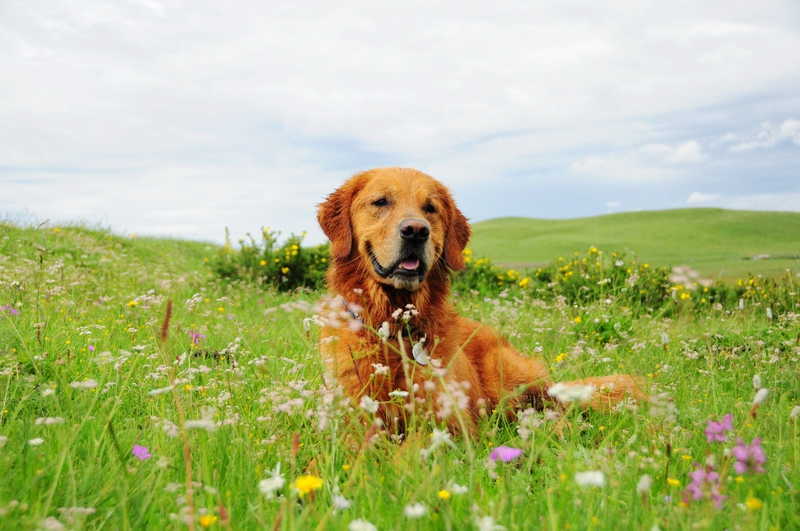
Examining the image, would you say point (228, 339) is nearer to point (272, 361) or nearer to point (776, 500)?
point (272, 361)

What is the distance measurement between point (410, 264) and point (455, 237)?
2.66 ft

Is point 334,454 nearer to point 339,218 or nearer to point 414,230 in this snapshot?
point 414,230

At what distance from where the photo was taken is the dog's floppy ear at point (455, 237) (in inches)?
163

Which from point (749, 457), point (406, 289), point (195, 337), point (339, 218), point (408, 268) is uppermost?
point (339, 218)

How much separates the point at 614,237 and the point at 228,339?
28102 mm

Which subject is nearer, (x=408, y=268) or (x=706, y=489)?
(x=706, y=489)

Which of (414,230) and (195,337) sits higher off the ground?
(414,230)

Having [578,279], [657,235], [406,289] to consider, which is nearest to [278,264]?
[578,279]

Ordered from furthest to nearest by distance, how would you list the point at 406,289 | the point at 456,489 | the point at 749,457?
the point at 406,289 < the point at 456,489 < the point at 749,457

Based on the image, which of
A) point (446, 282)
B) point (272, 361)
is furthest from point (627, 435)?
point (272, 361)

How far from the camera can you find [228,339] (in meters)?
5.20

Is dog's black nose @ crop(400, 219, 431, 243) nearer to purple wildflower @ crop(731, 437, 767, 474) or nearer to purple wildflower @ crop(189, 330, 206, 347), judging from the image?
purple wildflower @ crop(189, 330, 206, 347)

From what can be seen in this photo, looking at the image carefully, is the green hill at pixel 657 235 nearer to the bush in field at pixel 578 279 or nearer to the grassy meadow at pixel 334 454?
the bush in field at pixel 578 279

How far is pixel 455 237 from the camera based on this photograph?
4.36 metres
